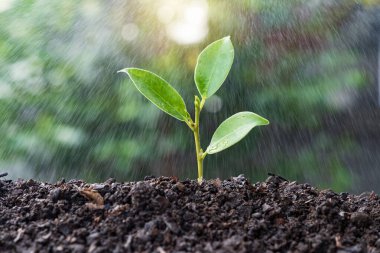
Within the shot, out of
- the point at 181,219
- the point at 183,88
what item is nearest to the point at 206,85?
the point at 181,219

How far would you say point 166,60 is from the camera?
1672 millimetres

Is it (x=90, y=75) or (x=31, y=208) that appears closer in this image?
(x=31, y=208)

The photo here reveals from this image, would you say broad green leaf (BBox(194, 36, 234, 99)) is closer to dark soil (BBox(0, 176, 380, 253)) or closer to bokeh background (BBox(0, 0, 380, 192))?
dark soil (BBox(0, 176, 380, 253))

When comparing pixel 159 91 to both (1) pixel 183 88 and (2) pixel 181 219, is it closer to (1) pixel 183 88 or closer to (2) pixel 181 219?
(2) pixel 181 219

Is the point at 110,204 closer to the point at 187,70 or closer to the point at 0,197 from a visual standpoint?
the point at 0,197

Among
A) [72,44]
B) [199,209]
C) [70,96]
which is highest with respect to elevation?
[199,209]

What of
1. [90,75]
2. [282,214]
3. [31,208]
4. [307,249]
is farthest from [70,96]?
[307,249]

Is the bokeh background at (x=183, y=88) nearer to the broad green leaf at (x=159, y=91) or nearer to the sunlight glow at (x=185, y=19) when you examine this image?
the sunlight glow at (x=185, y=19)

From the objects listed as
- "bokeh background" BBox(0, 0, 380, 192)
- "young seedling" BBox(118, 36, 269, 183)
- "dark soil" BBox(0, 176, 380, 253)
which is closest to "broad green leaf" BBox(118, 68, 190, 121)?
"young seedling" BBox(118, 36, 269, 183)

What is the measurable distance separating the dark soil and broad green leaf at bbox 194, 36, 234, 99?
17cm

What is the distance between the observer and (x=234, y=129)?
875 millimetres

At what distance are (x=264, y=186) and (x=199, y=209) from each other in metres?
0.20

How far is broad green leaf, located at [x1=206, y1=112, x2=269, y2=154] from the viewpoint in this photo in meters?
0.84

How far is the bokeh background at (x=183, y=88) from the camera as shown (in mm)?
1589
